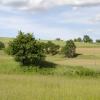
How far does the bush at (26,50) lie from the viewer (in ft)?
215

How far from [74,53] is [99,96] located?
305ft

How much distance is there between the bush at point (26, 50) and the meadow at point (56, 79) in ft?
5.40

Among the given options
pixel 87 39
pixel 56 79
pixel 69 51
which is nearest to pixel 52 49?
pixel 69 51

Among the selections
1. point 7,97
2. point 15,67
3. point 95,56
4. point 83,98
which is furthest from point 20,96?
point 95,56

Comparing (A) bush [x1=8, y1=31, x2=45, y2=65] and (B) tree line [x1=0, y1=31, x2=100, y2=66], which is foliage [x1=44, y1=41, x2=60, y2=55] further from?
(A) bush [x1=8, y1=31, x2=45, y2=65]

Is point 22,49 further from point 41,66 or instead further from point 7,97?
point 7,97

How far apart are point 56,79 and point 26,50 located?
3970 centimetres

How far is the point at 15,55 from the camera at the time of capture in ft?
218

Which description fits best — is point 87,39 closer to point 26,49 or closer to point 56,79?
point 26,49

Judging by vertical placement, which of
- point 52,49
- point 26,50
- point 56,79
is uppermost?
point 26,50

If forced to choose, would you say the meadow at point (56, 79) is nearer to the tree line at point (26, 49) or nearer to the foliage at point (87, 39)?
the tree line at point (26, 49)

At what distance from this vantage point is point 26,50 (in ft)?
218

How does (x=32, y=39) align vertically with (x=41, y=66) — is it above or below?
above

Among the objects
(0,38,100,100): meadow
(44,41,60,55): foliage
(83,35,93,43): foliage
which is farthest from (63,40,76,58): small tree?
(83,35,93,43): foliage
